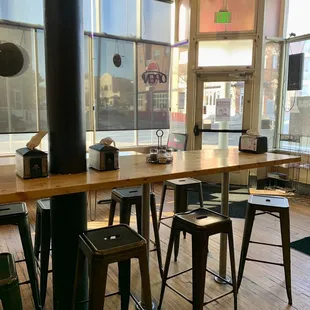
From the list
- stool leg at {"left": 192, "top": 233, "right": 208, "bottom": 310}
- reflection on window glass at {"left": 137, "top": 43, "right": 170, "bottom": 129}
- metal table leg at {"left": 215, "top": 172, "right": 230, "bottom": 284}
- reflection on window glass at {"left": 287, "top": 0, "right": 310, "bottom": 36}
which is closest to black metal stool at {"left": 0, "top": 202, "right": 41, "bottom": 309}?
stool leg at {"left": 192, "top": 233, "right": 208, "bottom": 310}

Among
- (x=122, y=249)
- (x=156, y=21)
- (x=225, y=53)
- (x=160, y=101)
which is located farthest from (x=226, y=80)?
(x=122, y=249)

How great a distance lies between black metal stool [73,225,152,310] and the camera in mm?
1559

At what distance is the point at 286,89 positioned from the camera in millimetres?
5641

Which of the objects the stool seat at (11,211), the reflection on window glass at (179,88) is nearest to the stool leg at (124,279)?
the stool seat at (11,211)

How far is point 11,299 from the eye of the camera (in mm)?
1412

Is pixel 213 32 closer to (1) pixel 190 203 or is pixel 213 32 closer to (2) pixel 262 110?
(2) pixel 262 110

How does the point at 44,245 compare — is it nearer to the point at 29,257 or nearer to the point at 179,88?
the point at 29,257

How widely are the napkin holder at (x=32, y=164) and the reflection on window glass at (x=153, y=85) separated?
13.7 ft

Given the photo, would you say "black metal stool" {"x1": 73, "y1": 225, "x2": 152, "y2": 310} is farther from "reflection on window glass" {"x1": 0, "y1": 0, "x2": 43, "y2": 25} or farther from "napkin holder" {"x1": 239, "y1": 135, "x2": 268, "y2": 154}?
"reflection on window glass" {"x1": 0, "y1": 0, "x2": 43, "y2": 25}

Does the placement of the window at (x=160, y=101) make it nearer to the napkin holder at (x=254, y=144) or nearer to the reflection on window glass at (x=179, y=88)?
the reflection on window glass at (x=179, y=88)

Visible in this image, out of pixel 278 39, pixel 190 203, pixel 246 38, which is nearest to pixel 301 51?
pixel 278 39

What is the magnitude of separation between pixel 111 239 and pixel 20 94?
12.4ft

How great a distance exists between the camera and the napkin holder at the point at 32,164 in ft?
5.60

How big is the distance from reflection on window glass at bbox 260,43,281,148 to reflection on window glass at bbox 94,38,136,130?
227cm
